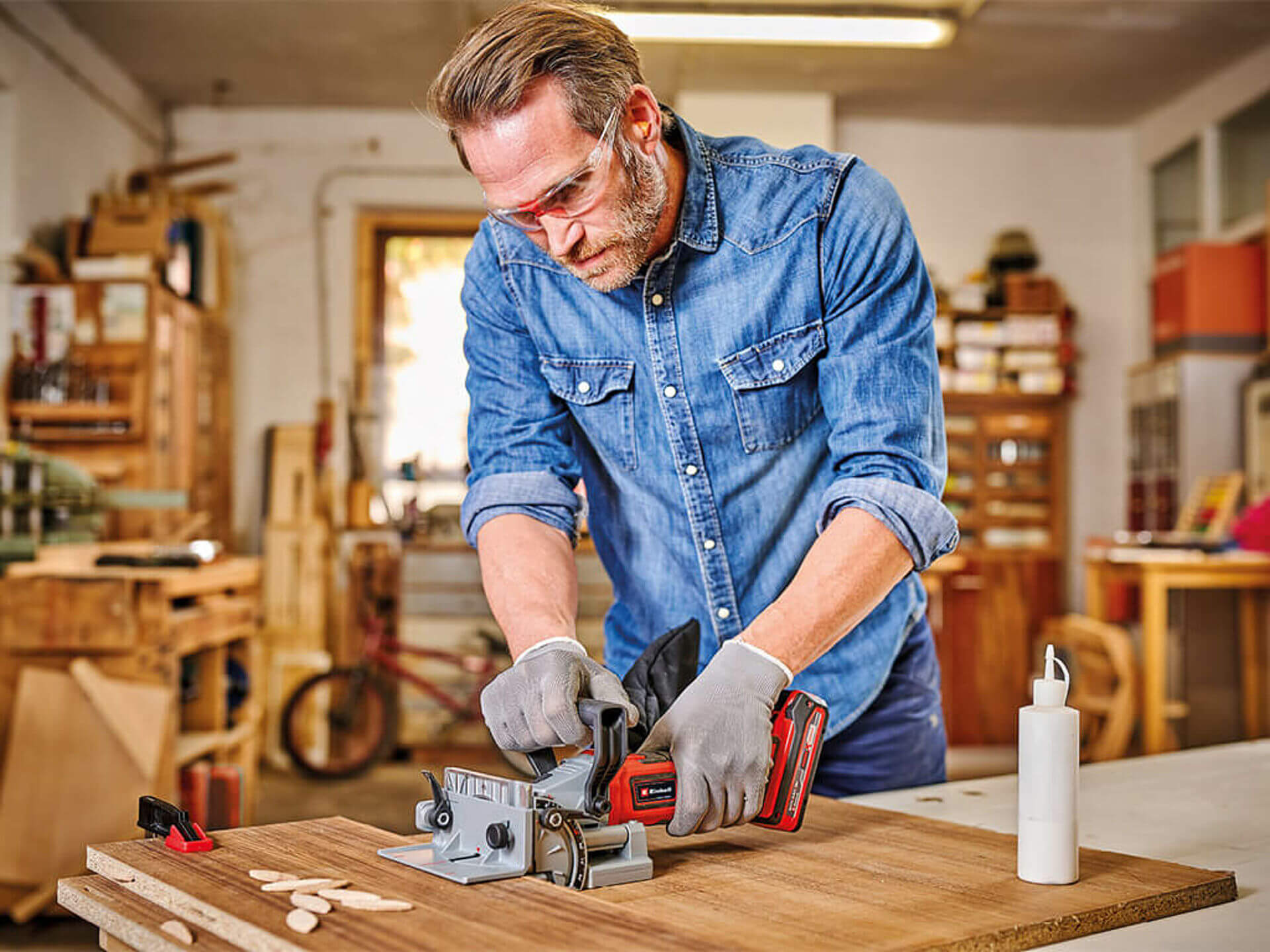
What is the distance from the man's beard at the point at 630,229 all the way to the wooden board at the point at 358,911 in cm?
59

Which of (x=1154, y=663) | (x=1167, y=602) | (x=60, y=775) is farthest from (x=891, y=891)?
(x=1167, y=602)

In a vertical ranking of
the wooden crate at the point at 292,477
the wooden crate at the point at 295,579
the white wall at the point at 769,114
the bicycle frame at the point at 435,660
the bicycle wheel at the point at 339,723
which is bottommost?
the bicycle wheel at the point at 339,723

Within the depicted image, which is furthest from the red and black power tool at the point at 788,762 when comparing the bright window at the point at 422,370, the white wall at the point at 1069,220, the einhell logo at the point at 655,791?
the white wall at the point at 1069,220

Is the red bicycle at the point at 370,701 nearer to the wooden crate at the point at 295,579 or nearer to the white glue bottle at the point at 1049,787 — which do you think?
the wooden crate at the point at 295,579

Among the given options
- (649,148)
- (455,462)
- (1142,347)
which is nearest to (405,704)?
(455,462)

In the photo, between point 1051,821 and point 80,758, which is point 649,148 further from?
point 80,758

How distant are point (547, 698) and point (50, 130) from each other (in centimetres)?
423

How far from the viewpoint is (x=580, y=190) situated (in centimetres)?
123

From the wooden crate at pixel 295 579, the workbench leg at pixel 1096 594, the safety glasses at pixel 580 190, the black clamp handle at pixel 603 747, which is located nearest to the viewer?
the black clamp handle at pixel 603 747

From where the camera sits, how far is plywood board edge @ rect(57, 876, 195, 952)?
2.82 ft

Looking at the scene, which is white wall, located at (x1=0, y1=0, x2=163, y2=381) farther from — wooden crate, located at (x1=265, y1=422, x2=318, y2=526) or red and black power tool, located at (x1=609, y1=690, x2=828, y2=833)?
red and black power tool, located at (x1=609, y1=690, x2=828, y2=833)

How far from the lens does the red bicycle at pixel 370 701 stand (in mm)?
5020

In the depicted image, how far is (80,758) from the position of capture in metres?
2.90

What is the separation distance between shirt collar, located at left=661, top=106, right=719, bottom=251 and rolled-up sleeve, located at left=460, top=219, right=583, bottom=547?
224 mm
